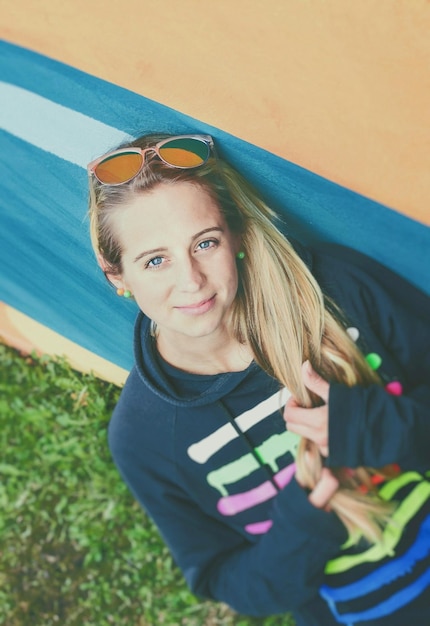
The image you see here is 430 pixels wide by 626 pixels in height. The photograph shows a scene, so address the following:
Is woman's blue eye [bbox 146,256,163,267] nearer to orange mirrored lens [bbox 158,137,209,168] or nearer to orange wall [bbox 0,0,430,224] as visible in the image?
orange mirrored lens [bbox 158,137,209,168]

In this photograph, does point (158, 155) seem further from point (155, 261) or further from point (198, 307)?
point (198, 307)

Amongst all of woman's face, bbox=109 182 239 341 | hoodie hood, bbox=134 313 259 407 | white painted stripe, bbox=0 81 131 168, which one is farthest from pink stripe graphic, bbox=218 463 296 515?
white painted stripe, bbox=0 81 131 168

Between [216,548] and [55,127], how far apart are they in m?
1.12

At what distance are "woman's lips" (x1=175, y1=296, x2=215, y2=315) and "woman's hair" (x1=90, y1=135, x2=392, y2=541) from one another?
0.12 meters

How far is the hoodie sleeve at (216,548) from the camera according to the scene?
1648 mm

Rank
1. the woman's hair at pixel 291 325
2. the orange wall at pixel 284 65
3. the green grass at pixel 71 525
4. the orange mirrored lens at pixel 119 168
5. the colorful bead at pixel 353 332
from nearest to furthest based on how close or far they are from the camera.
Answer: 1. the orange wall at pixel 284 65
2. the orange mirrored lens at pixel 119 168
3. the woman's hair at pixel 291 325
4. the colorful bead at pixel 353 332
5. the green grass at pixel 71 525

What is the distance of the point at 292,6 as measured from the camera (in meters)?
1.24

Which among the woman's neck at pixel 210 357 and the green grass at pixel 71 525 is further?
the green grass at pixel 71 525

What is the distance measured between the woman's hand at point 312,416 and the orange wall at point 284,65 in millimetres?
444

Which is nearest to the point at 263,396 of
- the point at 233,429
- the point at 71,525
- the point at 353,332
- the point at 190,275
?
the point at 233,429

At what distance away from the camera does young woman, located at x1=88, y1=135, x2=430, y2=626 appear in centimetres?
142

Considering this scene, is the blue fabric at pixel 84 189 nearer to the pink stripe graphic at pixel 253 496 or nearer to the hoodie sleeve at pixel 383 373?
the hoodie sleeve at pixel 383 373

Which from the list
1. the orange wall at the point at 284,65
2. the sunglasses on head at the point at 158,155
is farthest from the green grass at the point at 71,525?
the orange wall at the point at 284,65

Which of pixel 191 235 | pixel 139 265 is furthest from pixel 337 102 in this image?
pixel 139 265
